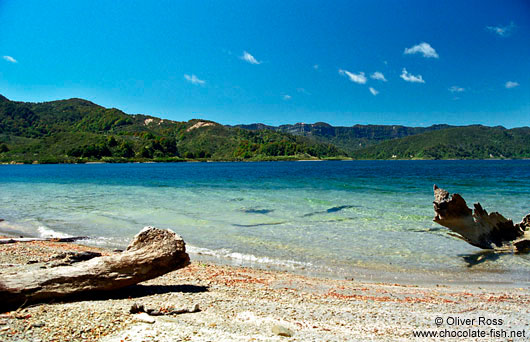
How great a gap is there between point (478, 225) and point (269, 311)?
35.2 ft

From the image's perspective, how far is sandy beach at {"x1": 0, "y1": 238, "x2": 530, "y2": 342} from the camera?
15.0 ft

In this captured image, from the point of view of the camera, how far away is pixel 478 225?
12273 millimetres

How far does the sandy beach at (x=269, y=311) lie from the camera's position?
4.58m

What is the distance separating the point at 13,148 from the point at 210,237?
223m

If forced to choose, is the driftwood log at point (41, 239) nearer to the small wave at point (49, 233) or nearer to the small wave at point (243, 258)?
the small wave at point (49, 233)

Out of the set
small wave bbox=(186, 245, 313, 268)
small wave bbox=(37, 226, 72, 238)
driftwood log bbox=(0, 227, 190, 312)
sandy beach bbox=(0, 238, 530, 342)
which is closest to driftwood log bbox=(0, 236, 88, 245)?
small wave bbox=(37, 226, 72, 238)

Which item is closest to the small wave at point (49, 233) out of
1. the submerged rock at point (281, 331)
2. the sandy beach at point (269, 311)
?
the sandy beach at point (269, 311)

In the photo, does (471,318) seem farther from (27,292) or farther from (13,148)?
(13,148)

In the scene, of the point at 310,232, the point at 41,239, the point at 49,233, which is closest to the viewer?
the point at 41,239

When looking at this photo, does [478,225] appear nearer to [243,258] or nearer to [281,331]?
[243,258]

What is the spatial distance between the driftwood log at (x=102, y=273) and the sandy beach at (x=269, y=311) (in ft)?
0.78

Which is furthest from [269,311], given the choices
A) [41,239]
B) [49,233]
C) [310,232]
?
[49,233]

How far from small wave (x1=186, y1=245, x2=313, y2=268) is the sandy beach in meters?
1.67

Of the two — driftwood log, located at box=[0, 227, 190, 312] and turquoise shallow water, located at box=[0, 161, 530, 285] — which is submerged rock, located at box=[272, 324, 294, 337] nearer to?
driftwood log, located at box=[0, 227, 190, 312]
